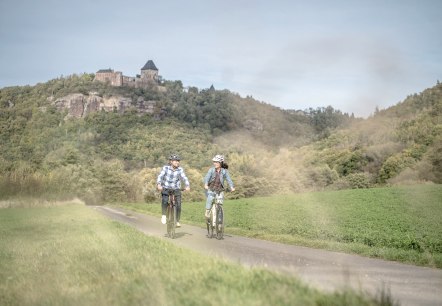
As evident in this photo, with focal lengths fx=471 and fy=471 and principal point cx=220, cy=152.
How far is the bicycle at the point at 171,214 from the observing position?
50.2ft

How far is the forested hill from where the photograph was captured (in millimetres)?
38875

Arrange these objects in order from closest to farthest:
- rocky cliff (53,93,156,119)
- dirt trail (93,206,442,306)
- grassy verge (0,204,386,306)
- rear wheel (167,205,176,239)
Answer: grassy verge (0,204,386,306)
dirt trail (93,206,442,306)
rear wheel (167,205,176,239)
rocky cliff (53,93,156,119)

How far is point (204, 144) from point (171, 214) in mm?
84693

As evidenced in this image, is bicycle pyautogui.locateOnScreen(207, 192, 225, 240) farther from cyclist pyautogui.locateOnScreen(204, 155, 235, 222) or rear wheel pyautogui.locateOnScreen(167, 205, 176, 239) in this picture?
rear wheel pyautogui.locateOnScreen(167, 205, 176, 239)

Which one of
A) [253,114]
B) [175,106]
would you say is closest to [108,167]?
[253,114]

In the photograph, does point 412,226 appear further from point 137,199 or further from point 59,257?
point 137,199

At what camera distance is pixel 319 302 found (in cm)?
406

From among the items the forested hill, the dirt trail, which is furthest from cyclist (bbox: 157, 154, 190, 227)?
the forested hill

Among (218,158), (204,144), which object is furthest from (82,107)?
(218,158)

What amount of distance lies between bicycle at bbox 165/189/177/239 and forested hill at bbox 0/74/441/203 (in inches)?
273

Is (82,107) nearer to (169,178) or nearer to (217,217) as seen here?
(169,178)

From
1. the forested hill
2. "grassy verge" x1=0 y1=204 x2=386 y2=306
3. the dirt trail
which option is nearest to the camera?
"grassy verge" x1=0 y1=204 x2=386 y2=306

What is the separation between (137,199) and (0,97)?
60325mm

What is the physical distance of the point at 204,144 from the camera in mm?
100000
